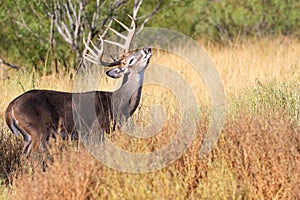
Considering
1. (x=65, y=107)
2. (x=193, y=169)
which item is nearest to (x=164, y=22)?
(x=65, y=107)

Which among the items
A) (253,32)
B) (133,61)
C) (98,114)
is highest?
(253,32)

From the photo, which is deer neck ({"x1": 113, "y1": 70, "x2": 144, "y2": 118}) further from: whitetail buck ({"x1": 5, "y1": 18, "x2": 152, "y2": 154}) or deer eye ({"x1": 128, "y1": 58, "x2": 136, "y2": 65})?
deer eye ({"x1": 128, "y1": 58, "x2": 136, "y2": 65})

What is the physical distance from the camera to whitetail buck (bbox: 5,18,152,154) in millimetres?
6664

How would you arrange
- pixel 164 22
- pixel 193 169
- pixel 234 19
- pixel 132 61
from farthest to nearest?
pixel 234 19
pixel 164 22
pixel 132 61
pixel 193 169

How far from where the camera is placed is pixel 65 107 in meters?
7.20

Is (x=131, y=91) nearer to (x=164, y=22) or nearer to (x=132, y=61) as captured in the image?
(x=132, y=61)

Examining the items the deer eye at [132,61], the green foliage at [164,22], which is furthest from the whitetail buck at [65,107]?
the green foliage at [164,22]

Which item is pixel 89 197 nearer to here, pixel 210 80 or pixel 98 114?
pixel 98 114

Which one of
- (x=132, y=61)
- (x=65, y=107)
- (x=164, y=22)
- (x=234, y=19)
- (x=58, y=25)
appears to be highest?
(x=234, y=19)

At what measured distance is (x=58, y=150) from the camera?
217 inches

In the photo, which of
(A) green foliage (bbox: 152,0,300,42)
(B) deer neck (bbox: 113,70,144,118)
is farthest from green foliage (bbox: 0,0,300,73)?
(B) deer neck (bbox: 113,70,144,118)

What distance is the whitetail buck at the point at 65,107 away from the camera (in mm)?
6664

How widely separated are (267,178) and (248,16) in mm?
11814

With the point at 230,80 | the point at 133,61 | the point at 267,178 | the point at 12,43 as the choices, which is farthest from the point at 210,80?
the point at 12,43
